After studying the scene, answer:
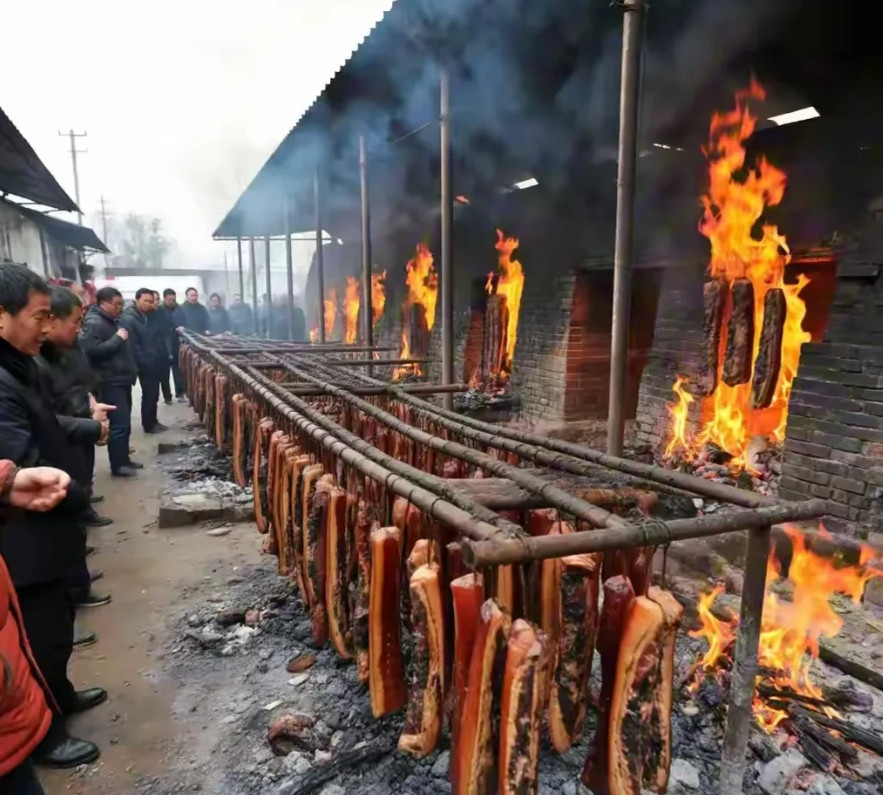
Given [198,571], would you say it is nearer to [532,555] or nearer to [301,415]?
[301,415]

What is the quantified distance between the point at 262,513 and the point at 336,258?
46.5 feet

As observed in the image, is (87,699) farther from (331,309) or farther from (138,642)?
(331,309)

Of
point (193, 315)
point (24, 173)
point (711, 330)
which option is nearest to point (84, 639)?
point (711, 330)

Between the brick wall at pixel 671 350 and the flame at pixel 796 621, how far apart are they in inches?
86.6

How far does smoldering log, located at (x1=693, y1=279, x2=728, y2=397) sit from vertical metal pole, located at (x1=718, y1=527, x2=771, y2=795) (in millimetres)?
3595

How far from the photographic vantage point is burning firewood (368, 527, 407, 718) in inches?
82.5

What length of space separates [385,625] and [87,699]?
201 cm

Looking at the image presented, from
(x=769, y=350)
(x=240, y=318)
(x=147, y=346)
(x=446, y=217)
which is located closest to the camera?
(x=769, y=350)

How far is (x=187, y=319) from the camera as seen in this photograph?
42.7ft

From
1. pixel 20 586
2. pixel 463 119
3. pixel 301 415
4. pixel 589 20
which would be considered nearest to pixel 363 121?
pixel 463 119

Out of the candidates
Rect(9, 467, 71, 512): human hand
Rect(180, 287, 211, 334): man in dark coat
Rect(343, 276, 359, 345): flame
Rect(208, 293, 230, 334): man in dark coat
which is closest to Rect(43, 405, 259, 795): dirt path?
Rect(9, 467, 71, 512): human hand

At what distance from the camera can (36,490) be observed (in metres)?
1.97

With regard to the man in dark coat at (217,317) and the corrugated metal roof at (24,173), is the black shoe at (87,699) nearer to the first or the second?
the corrugated metal roof at (24,173)

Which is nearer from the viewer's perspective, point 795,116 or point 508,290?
point 795,116
